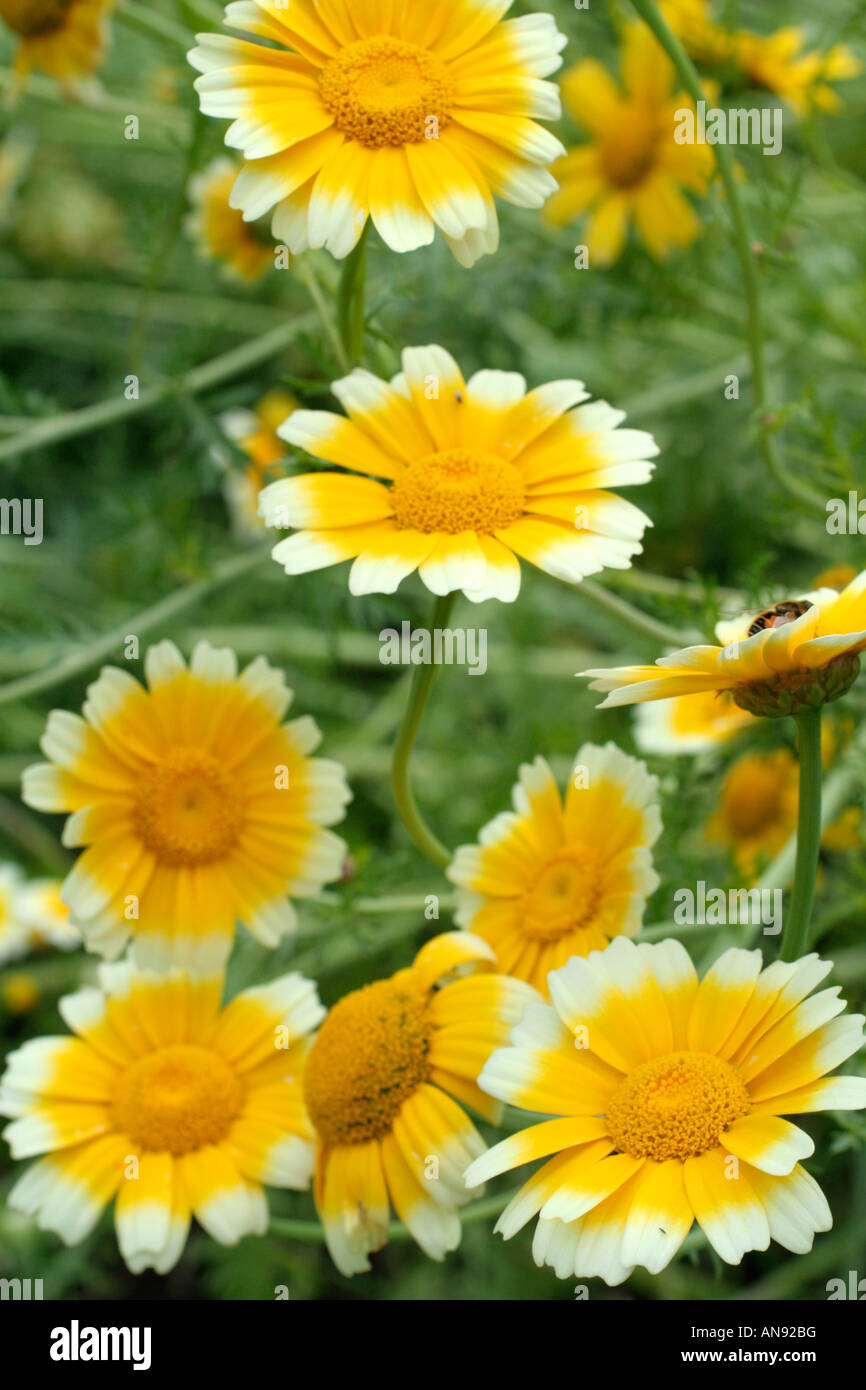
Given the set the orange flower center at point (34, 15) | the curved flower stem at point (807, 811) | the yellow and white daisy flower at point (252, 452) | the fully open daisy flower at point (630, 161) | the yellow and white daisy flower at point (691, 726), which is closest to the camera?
the curved flower stem at point (807, 811)

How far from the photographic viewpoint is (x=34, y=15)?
157cm

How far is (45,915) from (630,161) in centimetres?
139

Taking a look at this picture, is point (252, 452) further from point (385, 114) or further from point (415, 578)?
point (385, 114)

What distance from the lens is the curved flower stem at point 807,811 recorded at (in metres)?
0.90

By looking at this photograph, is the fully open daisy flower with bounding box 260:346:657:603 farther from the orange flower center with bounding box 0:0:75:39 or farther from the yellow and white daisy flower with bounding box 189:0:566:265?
the orange flower center with bounding box 0:0:75:39

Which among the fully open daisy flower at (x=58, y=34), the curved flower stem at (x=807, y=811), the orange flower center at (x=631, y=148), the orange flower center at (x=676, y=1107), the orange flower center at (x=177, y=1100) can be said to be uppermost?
the orange flower center at (x=631, y=148)

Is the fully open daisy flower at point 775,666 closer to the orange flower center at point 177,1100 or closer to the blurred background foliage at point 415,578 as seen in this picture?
the blurred background foliage at point 415,578

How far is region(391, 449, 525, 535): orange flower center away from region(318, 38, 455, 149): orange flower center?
0.76 ft

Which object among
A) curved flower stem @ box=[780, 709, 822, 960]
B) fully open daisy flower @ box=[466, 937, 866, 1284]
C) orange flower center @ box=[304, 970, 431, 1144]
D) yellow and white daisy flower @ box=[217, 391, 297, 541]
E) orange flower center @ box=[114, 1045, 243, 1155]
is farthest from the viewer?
yellow and white daisy flower @ box=[217, 391, 297, 541]

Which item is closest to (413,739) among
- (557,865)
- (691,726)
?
(557,865)

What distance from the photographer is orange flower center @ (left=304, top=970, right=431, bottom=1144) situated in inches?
39.3

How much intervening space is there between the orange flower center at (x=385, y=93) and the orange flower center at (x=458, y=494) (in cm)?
23

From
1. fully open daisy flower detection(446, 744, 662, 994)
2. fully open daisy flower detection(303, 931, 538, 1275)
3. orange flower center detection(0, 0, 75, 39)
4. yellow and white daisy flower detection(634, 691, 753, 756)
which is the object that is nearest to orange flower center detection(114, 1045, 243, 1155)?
fully open daisy flower detection(303, 931, 538, 1275)

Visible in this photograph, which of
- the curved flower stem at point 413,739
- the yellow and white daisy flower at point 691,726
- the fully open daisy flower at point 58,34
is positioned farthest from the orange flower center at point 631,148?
the curved flower stem at point 413,739
